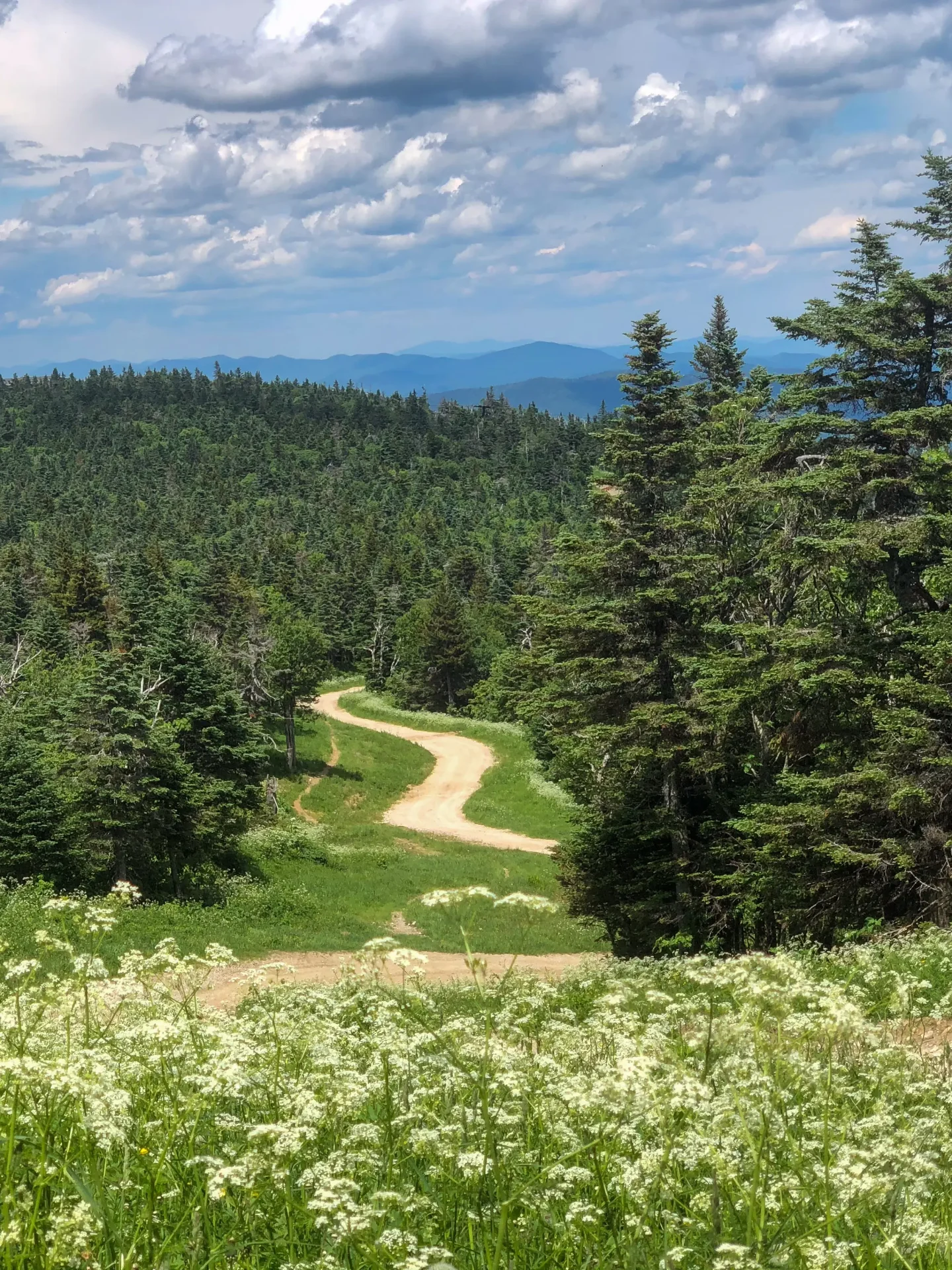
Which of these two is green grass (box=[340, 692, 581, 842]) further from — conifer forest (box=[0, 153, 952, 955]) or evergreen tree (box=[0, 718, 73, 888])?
evergreen tree (box=[0, 718, 73, 888])

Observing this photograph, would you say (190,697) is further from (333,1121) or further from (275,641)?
(333,1121)

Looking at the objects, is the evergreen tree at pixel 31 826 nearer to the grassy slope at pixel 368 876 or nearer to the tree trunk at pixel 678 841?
the grassy slope at pixel 368 876

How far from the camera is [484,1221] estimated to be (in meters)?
3.36

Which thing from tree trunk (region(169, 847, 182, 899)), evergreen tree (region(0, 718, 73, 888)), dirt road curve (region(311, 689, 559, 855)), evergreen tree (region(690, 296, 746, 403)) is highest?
evergreen tree (region(690, 296, 746, 403))

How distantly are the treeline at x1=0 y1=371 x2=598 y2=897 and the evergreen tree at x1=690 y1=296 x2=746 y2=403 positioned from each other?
23572mm

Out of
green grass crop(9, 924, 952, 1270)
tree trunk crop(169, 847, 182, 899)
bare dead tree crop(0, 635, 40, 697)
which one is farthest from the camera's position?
bare dead tree crop(0, 635, 40, 697)

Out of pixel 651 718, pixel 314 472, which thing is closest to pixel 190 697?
pixel 651 718

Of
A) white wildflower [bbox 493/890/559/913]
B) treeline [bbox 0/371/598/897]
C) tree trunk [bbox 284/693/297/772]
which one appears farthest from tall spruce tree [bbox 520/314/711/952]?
tree trunk [bbox 284/693/297/772]

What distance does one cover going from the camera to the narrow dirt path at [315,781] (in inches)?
1845

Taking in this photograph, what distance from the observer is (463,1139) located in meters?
3.55

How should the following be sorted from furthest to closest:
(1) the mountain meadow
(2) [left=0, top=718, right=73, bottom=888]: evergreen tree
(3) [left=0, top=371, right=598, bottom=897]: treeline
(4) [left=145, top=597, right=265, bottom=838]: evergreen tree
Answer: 1. (4) [left=145, top=597, right=265, bottom=838]: evergreen tree
2. (3) [left=0, top=371, right=598, bottom=897]: treeline
3. (2) [left=0, top=718, right=73, bottom=888]: evergreen tree
4. (1) the mountain meadow

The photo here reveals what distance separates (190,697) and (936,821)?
27986mm

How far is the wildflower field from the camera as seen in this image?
120 inches

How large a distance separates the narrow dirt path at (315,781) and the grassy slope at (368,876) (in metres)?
0.28
